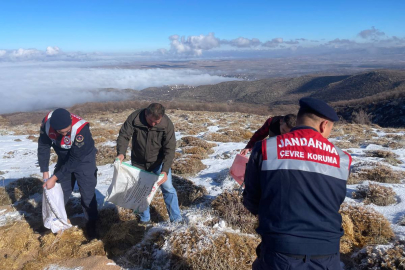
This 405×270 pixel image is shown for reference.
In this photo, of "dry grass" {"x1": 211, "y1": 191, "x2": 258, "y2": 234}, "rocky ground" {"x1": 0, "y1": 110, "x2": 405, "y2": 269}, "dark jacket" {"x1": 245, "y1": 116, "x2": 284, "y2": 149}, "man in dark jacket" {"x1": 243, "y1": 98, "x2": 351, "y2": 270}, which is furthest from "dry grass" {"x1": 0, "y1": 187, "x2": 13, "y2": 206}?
"man in dark jacket" {"x1": 243, "y1": 98, "x2": 351, "y2": 270}

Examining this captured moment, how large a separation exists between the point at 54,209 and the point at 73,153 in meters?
0.78

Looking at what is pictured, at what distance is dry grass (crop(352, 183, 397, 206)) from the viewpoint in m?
4.31

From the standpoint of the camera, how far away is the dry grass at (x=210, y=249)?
2980 millimetres

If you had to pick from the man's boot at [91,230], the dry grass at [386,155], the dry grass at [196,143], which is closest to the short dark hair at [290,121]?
the man's boot at [91,230]

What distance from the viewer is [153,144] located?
3.74 metres

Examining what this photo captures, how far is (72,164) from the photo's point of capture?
11.6 feet

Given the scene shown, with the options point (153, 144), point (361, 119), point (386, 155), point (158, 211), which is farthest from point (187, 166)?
point (361, 119)

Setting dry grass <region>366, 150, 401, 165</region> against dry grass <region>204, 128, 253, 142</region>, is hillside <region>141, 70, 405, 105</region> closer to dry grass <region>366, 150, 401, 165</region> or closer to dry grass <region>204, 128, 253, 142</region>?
dry grass <region>204, 128, 253, 142</region>

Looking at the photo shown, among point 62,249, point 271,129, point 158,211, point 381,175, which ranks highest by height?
point 271,129

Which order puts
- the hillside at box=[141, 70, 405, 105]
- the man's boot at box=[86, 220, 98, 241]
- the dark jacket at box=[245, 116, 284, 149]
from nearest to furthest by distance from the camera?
the man's boot at box=[86, 220, 98, 241] < the dark jacket at box=[245, 116, 284, 149] < the hillside at box=[141, 70, 405, 105]

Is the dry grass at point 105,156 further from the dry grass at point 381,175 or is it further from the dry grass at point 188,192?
the dry grass at point 381,175

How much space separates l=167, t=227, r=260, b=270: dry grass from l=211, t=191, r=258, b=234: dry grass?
0.79ft

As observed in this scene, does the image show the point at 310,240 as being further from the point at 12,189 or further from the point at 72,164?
the point at 12,189

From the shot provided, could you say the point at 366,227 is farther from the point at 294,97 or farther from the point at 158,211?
the point at 294,97
